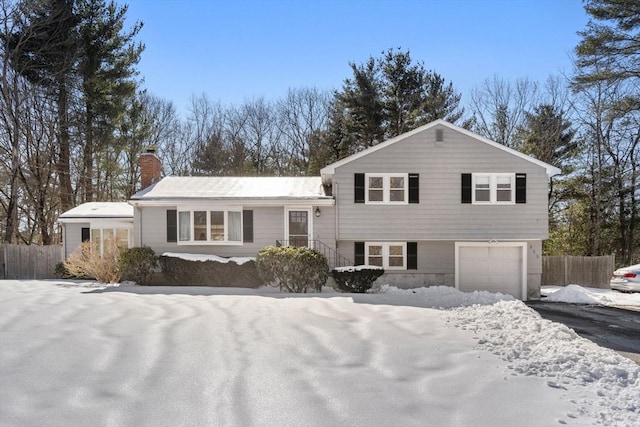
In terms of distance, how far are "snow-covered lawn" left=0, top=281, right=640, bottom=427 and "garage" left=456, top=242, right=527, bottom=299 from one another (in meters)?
8.98

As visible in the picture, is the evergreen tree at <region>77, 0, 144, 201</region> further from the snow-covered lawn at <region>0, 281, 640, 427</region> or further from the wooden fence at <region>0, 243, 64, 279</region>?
the snow-covered lawn at <region>0, 281, 640, 427</region>

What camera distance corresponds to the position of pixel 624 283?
1788 centimetres

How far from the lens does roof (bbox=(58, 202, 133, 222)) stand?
18.7 m

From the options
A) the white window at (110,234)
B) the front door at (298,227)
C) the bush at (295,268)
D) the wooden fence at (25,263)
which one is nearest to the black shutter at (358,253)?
the front door at (298,227)

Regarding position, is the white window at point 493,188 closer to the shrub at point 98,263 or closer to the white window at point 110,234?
the shrub at point 98,263

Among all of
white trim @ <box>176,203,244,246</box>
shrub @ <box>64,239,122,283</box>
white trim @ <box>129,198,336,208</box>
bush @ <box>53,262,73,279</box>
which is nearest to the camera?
shrub @ <box>64,239,122,283</box>

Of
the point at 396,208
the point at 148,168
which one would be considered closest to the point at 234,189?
the point at 148,168

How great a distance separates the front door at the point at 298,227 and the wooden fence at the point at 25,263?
37.0 ft

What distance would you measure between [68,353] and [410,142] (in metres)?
13.3

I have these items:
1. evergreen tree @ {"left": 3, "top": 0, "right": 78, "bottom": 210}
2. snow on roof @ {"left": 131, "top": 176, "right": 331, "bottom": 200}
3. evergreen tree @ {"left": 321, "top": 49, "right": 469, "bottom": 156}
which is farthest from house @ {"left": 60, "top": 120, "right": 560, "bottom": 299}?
evergreen tree @ {"left": 3, "top": 0, "right": 78, "bottom": 210}

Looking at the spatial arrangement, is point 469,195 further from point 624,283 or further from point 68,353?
point 68,353

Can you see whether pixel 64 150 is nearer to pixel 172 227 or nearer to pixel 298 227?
pixel 172 227

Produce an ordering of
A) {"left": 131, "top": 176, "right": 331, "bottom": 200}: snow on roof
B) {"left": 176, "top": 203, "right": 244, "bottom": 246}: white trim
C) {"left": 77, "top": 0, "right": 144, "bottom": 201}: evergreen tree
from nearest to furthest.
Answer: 1. {"left": 176, "top": 203, "right": 244, "bottom": 246}: white trim
2. {"left": 131, "top": 176, "right": 331, "bottom": 200}: snow on roof
3. {"left": 77, "top": 0, "right": 144, "bottom": 201}: evergreen tree

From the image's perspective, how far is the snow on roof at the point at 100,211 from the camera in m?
18.7
